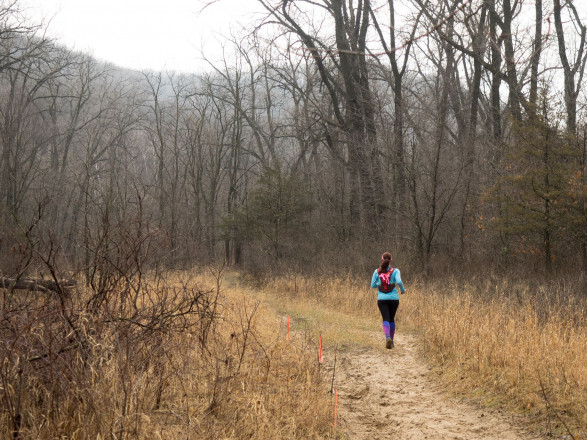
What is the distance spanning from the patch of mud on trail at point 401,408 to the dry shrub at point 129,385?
0.50 metres

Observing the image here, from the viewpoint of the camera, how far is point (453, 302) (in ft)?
35.0

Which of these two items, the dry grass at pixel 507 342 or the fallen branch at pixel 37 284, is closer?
the dry grass at pixel 507 342

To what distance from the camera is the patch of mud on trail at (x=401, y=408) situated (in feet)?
17.2

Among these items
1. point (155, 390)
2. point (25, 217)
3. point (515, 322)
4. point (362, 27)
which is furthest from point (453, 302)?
point (25, 217)

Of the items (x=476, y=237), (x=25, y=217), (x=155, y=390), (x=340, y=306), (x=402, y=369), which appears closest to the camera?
(x=155, y=390)

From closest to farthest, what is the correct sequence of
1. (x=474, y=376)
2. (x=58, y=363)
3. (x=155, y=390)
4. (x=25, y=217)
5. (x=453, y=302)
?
(x=58, y=363), (x=155, y=390), (x=474, y=376), (x=453, y=302), (x=25, y=217)

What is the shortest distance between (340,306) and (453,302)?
3.56 m

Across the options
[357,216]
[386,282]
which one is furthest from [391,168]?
[386,282]

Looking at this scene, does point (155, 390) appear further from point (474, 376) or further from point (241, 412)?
point (474, 376)

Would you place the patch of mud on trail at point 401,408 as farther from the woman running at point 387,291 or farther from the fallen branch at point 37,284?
the fallen branch at point 37,284

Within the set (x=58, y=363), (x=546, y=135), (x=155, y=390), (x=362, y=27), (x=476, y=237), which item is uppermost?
(x=362, y=27)

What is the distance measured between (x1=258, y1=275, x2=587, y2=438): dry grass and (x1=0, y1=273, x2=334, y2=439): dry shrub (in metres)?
2.14

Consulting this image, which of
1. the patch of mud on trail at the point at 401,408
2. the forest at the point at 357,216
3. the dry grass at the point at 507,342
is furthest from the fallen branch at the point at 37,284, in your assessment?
the dry grass at the point at 507,342

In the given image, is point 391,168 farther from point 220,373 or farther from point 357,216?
point 220,373
